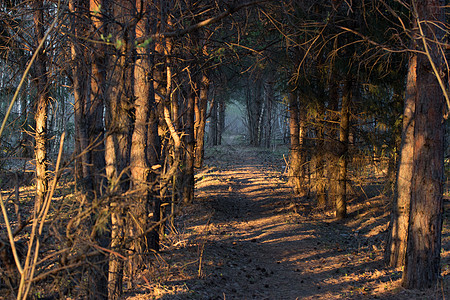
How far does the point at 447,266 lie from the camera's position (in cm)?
758

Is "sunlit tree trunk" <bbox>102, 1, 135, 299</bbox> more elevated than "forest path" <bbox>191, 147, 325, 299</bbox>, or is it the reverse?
"sunlit tree trunk" <bbox>102, 1, 135, 299</bbox>

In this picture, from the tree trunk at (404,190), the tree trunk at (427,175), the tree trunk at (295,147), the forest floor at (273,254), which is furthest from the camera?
the tree trunk at (295,147)

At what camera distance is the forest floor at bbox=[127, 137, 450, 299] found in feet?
21.9

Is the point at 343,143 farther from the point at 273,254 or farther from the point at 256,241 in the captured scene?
the point at 273,254

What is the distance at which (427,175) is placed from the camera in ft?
21.0

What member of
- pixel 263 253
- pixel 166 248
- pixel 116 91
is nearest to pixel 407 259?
pixel 263 253

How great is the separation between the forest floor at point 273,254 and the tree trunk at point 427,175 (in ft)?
1.44

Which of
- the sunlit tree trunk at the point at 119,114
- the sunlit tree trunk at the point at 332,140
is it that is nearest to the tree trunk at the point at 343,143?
the sunlit tree trunk at the point at 332,140

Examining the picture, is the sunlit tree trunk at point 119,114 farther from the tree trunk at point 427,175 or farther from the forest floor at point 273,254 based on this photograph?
the tree trunk at point 427,175

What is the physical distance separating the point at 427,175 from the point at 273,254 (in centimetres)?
439

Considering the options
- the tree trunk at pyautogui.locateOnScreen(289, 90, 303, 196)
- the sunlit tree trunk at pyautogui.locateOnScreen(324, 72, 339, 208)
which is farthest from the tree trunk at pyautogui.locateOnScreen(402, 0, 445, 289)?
the tree trunk at pyautogui.locateOnScreen(289, 90, 303, 196)

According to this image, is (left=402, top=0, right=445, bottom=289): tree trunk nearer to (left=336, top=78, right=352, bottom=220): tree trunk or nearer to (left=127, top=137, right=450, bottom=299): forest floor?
(left=127, top=137, right=450, bottom=299): forest floor

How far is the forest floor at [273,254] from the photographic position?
21.9 feet

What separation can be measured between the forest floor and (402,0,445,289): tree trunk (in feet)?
1.44
